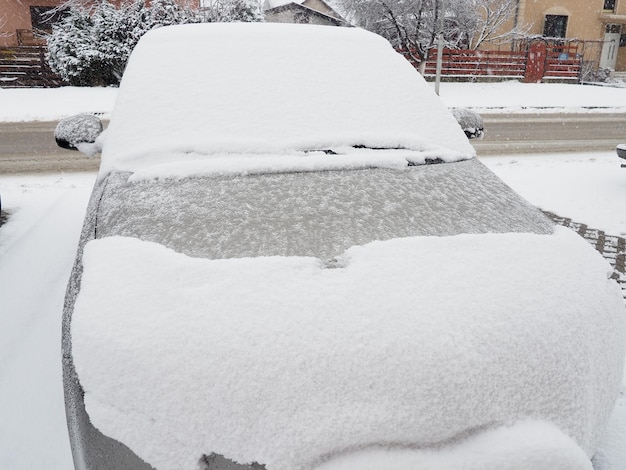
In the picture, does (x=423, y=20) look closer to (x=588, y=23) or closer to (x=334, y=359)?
(x=588, y=23)

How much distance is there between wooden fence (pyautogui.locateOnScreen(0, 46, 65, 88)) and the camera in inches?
674

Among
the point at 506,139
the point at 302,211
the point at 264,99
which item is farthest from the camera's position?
the point at 506,139

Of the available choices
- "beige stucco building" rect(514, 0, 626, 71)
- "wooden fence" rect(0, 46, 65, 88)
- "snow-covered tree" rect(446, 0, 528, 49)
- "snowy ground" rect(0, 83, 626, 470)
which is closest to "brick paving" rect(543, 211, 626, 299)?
"snowy ground" rect(0, 83, 626, 470)

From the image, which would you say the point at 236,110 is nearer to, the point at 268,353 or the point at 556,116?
the point at 268,353

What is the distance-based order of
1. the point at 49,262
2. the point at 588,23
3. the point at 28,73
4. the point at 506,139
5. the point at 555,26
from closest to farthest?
the point at 49,262
the point at 506,139
the point at 28,73
the point at 555,26
the point at 588,23

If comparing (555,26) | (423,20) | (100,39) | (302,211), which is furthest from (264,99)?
(555,26)

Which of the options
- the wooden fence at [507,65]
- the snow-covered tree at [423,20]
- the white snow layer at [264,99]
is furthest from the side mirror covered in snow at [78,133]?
the wooden fence at [507,65]

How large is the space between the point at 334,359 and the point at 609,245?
13.5 ft

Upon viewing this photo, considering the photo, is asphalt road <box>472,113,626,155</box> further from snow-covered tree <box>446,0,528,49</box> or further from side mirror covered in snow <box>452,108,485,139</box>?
snow-covered tree <box>446,0,528,49</box>

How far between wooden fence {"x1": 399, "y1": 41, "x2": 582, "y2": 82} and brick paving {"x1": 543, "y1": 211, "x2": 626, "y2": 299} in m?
17.3

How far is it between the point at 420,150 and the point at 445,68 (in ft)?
66.6

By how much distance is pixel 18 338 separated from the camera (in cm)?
296

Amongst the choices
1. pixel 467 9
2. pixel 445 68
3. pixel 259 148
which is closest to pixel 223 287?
pixel 259 148

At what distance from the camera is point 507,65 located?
2195cm
